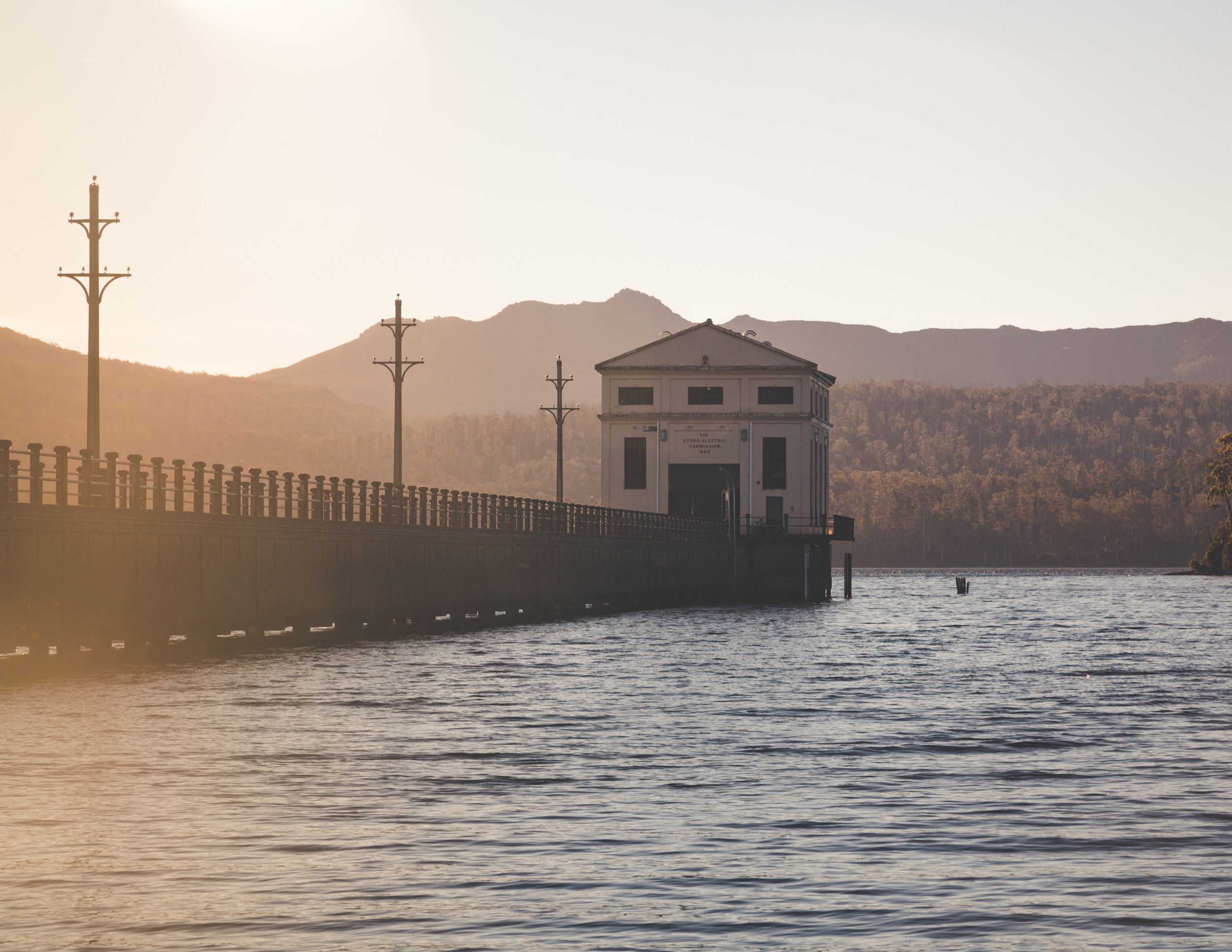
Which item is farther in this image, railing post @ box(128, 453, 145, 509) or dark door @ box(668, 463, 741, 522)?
dark door @ box(668, 463, 741, 522)

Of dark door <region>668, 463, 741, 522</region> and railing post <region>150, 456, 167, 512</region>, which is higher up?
dark door <region>668, 463, 741, 522</region>

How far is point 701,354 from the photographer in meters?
100

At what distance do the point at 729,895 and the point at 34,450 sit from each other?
23.5m

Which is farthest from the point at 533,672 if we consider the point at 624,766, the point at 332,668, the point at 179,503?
the point at 624,766

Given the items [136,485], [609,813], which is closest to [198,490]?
[136,485]

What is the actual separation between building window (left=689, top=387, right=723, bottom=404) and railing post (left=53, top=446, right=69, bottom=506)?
66941mm

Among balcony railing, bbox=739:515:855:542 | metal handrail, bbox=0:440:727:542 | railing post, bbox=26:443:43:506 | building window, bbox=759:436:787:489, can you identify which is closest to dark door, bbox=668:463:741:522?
balcony railing, bbox=739:515:855:542

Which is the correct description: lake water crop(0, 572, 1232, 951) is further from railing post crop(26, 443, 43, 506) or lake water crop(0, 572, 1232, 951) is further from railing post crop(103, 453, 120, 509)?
railing post crop(26, 443, 43, 506)

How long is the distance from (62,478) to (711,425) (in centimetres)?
6714

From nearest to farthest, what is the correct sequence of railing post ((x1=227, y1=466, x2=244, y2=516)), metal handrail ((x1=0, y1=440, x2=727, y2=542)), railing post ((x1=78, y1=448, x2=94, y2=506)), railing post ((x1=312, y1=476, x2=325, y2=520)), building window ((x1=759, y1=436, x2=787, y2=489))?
metal handrail ((x1=0, y1=440, x2=727, y2=542)) < railing post ((x1=78, y1=448, x2=94, y2=506)) < railing post ((x1=227, y1=466, x2=244, y2=516)) < railing post ((x1=312, y1=476, x2=325, y2=520)) < building window ((x1=759, y1=436, x2=787, y2=489))

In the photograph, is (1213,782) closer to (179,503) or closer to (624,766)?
(624,766)

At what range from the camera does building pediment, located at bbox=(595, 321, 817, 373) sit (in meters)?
100

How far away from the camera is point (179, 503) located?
41.4 metres

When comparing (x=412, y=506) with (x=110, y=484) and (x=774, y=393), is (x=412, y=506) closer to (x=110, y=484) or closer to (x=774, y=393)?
(x=110, y=484)
